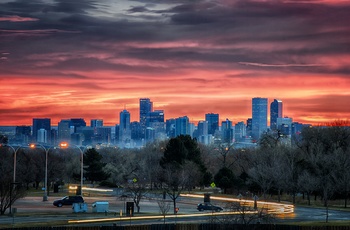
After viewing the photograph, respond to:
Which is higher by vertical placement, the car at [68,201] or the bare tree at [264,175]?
the bare tree at [264,175]

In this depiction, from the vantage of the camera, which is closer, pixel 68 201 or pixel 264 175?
pixel 68 201

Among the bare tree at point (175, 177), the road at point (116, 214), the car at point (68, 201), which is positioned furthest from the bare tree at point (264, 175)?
the car at point (68, 201)

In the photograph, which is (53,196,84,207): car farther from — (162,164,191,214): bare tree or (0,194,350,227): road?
(162,164,191,214): bare tree

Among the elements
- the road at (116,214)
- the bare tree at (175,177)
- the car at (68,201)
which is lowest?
the road at (116,214)

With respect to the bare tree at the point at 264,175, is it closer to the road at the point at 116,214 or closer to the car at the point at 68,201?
the road at the point at 116,214

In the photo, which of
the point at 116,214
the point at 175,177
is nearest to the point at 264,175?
the point at 175,177

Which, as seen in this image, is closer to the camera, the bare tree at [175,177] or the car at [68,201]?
the car at [68,201]

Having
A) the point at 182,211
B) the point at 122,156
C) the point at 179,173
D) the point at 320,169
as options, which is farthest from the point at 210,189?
the point at 122,156

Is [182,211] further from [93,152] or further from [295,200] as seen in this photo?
[93,152]

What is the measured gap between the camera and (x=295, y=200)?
111m

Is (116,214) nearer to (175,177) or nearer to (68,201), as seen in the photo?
(68,201)

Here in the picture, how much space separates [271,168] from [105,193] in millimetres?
30486

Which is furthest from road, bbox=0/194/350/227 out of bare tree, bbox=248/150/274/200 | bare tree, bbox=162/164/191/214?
bare tree, bbox=248/150/274/200

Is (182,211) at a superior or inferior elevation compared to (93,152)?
inferior
